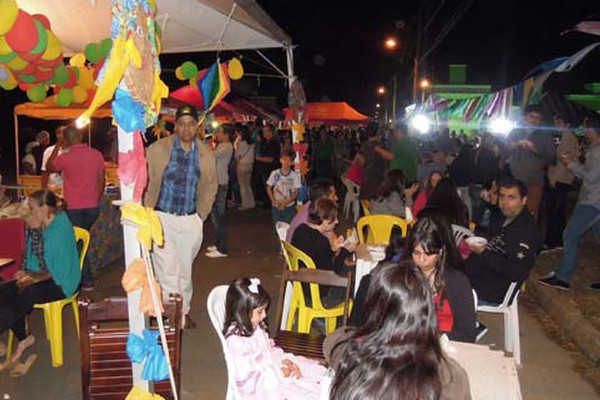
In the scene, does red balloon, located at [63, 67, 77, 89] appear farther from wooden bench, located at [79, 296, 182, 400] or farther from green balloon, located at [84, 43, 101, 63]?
wooden bench, located at [79, 296, 182, 400]

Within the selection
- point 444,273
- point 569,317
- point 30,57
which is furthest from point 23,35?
point 569,317

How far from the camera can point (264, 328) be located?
10.5ft

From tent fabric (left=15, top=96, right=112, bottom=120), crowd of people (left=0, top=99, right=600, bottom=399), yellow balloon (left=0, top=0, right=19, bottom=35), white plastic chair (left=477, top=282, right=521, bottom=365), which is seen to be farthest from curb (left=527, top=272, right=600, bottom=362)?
tent fabric (left=15, top=96, right=112, bottom=120)

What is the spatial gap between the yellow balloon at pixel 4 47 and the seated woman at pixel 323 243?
2.78 m

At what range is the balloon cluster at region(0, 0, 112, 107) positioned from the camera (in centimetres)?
423

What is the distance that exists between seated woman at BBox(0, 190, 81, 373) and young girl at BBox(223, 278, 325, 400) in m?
1.89

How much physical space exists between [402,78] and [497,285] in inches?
1605

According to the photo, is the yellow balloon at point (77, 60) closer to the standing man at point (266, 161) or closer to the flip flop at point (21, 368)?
the flip flop at point (21, 368)

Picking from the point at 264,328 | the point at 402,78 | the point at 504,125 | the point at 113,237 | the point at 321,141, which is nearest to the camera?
the point at 264,328

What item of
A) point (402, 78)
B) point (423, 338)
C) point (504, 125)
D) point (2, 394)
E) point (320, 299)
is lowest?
point (2, 394)

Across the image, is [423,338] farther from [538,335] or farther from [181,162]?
[538,335]

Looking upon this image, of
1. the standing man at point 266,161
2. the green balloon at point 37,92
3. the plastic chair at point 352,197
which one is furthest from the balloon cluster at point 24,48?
the standing man at point 266,161

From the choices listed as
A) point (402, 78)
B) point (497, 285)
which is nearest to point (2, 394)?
point (497, 285)

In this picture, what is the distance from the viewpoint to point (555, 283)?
19.9 ft
